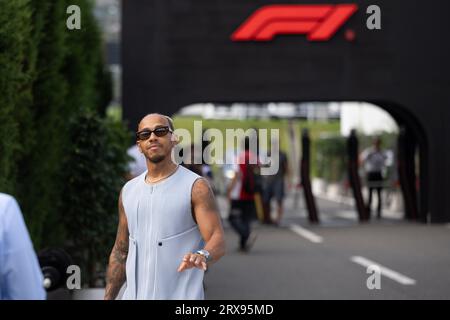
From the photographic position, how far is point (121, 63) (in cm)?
2100

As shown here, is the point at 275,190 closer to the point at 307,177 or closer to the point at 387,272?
the point at 307,177

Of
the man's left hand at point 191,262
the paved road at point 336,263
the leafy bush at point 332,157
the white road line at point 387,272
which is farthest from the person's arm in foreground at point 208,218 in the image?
the leafy bush at point 332,157

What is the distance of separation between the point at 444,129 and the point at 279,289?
10.8 m

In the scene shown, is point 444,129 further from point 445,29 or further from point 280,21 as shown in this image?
point 280,21

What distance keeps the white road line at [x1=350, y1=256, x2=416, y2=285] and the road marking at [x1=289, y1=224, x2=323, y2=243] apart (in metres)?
3.41

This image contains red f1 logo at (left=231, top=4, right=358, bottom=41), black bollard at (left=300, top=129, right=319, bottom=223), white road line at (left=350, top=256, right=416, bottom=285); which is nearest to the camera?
white road line at (left=350, top=256, right=416, bottom=285)

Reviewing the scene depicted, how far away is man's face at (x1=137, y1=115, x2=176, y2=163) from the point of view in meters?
4.77

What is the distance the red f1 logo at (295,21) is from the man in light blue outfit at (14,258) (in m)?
18.1

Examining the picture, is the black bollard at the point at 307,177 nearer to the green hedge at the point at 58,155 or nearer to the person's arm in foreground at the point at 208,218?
the green hedge at the point at 58,155

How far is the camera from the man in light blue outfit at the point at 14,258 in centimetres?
303

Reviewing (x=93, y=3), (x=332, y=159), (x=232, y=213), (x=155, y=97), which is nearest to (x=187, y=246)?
(x=232, y=213)

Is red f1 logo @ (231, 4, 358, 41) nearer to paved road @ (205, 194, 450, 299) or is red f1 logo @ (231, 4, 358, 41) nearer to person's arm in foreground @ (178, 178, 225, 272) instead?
paved road @ (205, 194, 450, 299)

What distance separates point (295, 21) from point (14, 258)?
1844cm

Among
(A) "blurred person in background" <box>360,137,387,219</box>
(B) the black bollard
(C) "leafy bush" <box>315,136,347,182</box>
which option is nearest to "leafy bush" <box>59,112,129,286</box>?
(B) the black bollard
